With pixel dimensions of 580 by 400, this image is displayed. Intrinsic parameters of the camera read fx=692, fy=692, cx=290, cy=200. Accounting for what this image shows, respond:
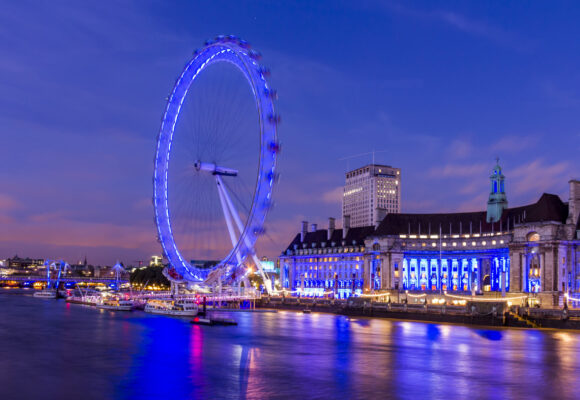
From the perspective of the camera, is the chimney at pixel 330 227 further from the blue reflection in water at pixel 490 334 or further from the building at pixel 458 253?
the blue reflection in water at pixel 490 334

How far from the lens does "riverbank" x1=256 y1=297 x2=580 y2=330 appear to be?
89.2m

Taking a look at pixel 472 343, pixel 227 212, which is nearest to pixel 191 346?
pixel 472 343

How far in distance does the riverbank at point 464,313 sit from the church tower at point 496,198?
143 ft

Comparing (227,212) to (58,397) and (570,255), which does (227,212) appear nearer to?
(570,255)

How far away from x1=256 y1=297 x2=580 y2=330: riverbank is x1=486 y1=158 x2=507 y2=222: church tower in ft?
143

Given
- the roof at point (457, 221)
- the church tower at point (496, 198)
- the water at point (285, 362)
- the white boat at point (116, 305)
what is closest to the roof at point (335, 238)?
the roof at point (457, 221)

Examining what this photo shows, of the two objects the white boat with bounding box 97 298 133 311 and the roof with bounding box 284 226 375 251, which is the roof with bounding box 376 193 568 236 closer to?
the roof with bounding box 284 226 375 251

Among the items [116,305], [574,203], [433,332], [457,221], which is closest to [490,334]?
[433,332]

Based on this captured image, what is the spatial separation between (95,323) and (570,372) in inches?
2655

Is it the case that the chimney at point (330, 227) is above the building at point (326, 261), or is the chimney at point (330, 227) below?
above

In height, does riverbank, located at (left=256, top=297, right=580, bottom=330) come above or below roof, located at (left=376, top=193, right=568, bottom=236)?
below

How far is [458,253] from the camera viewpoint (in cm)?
14612

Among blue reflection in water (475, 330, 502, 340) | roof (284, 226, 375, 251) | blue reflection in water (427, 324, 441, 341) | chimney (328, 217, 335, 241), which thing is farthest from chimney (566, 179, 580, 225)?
chimney (328, 217, 335, 241)

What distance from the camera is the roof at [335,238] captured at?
16912 cm
